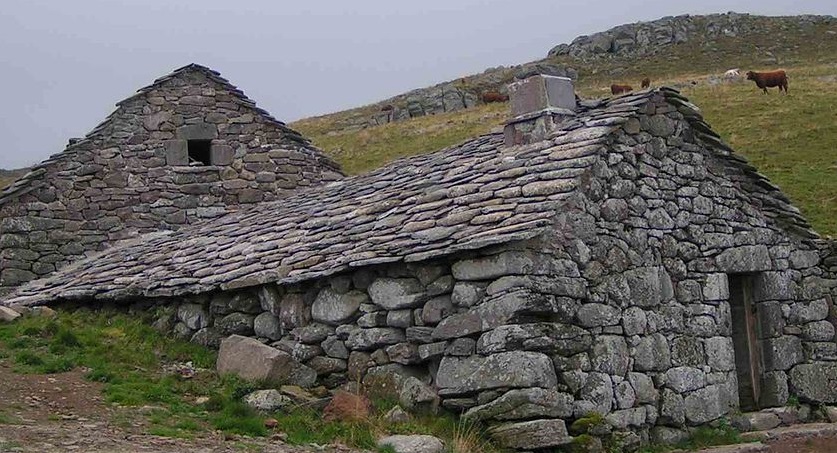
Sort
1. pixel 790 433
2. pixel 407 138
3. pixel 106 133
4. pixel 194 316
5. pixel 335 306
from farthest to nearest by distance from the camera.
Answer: pixel 407 138 → pixel 106 133 → pixel 194 316 → pixel 335 306 → pixel 790 433

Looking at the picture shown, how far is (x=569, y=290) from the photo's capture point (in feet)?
28.8

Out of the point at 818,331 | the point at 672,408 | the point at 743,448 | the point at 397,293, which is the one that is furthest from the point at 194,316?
the point at 818,331

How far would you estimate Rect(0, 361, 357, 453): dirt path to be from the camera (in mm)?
6855

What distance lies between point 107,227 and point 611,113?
389 inches

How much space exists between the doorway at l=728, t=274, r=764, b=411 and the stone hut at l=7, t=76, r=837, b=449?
0.02 m

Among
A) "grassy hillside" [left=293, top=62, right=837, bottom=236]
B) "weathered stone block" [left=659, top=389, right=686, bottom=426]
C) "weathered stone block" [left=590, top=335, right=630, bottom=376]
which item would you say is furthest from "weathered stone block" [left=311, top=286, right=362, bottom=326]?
"grassy hillside" [left=293, top=62, right=837, bottom=236]

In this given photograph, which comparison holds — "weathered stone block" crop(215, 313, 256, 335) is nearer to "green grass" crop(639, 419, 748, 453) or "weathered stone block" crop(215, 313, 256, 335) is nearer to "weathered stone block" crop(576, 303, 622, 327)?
"weathered stone block" crop(576, 303, 622, 327)

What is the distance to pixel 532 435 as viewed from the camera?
8133mm

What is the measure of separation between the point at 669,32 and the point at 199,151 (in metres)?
58.1

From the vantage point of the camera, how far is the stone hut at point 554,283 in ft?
28.1

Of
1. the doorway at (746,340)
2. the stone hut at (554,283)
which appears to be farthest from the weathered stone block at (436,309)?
the doorway at (746,340)

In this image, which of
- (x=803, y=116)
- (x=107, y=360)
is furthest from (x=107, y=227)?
(x=803, y=116)

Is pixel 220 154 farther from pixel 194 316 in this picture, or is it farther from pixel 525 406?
pixel 525 406

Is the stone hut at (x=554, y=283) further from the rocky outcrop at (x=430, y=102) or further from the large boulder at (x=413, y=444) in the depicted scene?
the rocky outcrop at (x=430, y=102)
